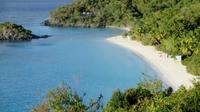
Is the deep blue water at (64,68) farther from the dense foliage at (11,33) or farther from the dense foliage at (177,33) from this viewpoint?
the dense foliage at (177,33)

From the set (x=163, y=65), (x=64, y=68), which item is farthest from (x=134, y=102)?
(x=64, y=68)

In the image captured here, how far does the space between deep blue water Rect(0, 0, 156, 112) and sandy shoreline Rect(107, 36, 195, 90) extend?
1004mm

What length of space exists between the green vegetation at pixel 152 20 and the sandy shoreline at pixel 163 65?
790 mm

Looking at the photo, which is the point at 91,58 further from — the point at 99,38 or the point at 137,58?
the point at 99,38

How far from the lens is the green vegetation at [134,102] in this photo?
23.6m

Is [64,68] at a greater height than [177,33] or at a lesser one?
lesser

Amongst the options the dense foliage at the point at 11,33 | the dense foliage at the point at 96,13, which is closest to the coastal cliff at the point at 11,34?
the dense foliage at the point at 11,33

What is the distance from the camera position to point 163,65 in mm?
51125

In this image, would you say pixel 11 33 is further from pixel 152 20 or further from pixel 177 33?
pixel 177 33

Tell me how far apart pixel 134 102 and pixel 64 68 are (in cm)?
2314

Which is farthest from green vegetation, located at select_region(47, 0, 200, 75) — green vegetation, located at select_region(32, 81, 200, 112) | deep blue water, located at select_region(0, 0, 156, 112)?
green vegetation, located at select_region(32, 81, 200, 112)

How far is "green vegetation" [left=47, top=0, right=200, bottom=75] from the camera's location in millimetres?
52562

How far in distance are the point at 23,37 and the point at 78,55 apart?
51.9 ft

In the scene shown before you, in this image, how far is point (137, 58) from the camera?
57.5 meters
